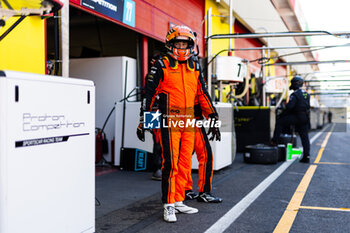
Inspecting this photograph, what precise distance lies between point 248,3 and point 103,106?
9284 millimetres

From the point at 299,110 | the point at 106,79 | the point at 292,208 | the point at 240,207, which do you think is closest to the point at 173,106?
the point at 240,207

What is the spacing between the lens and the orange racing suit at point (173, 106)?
4.52 meters

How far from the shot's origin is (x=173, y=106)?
4.60 m

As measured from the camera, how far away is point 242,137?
1156 cm

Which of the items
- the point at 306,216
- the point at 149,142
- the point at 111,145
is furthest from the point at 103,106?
the point at 306,216

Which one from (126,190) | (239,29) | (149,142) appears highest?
(239,29)

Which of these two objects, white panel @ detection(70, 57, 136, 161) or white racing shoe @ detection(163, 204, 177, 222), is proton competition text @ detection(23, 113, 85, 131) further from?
white panel @ detection(70, 57, 136, 161)

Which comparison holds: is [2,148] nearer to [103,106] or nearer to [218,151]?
[218,151]

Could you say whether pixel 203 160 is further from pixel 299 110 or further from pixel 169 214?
pixel 299 110

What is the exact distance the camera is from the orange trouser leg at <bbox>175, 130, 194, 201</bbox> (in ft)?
15.3

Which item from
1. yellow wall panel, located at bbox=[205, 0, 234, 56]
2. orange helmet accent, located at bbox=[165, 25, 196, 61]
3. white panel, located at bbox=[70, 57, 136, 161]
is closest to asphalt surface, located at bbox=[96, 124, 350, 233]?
white panel, located at bbox=[70, 57, 136, 161]

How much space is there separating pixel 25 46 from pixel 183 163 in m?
2.44

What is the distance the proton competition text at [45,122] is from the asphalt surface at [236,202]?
141 cm

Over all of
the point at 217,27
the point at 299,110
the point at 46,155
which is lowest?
the point at 46,155
